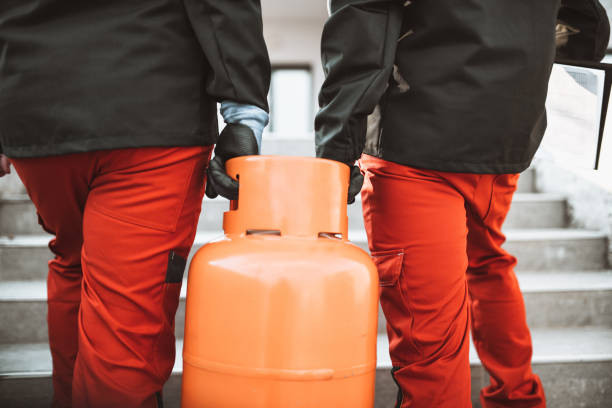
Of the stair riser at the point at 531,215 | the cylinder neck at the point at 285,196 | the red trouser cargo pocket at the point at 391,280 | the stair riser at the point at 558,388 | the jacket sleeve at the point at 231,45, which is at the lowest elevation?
the stair riser at the point at 558,388

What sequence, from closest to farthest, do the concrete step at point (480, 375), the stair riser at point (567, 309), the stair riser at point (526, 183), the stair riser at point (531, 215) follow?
the concrete step at point (480, 375) → the stair riser at point (567, 309) → the stair riser at point (531, 215) → the stair riser at point (526, 183)

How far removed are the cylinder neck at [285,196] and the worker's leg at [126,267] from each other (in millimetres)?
153

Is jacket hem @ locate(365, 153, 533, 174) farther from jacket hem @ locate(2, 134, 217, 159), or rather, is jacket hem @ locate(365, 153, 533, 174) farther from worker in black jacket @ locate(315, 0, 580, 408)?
jacket hem @ locate(2, 134, 217, 159)

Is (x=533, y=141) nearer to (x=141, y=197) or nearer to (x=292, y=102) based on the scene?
(x=141, y=197)

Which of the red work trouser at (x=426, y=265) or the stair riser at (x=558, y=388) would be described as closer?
the red work trouser at (x=426, y=265)

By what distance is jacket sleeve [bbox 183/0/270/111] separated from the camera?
0.76 m

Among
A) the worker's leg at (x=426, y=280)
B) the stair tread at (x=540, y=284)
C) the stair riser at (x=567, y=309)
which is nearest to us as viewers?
the worker's leg at (x=426, y=280)

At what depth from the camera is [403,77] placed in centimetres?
88

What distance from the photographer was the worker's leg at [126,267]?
76 cm

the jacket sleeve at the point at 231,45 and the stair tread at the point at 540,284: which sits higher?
the jacket sleeve at the point at 231,45

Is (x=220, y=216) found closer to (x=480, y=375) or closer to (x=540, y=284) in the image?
(x=480, y=375)

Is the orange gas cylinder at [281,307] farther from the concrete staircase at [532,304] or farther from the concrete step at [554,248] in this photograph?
the concrete step at [554,248]

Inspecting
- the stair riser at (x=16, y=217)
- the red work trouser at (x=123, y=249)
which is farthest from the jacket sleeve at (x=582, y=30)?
the stair riser at (x=16, y=217)

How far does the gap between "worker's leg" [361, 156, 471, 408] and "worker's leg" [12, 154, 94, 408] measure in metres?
0.59
